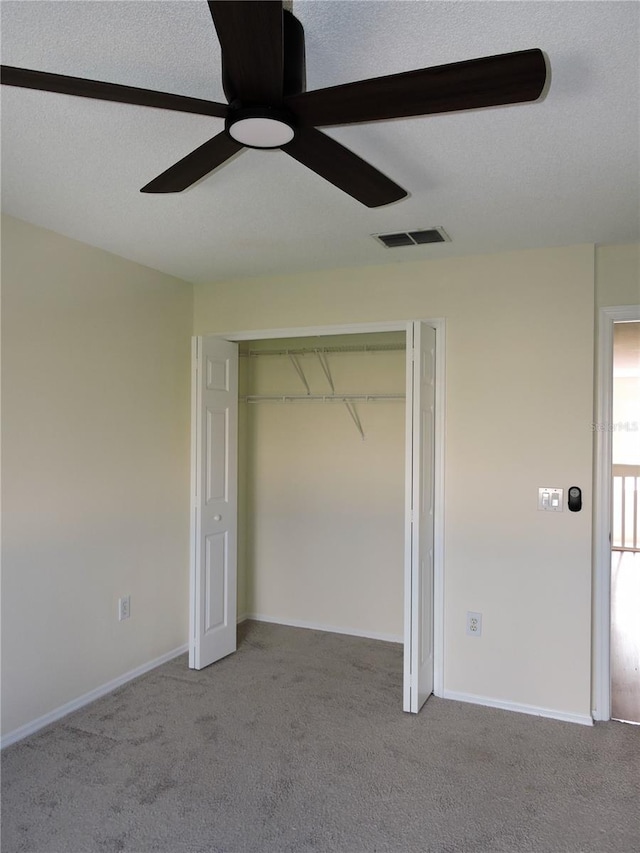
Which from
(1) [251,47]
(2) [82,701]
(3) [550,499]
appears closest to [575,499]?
(3) [550,499]

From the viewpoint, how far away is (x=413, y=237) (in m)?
3.06

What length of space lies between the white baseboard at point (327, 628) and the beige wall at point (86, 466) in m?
0.83

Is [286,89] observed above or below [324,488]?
above

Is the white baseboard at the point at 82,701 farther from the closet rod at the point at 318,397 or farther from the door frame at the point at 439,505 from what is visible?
the closet rod at the point at 318,397

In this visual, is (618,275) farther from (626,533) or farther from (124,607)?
(626,533)

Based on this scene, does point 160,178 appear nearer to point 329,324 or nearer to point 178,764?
point 329,324

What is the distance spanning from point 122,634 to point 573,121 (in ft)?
11.0

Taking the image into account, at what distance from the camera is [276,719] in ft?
10.2

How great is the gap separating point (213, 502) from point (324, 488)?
37.3 inches

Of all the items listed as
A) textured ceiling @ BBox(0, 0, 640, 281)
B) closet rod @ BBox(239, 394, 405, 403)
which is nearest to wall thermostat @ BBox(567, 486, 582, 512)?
textured ceiling @ BBox(0, 0, 640, 281)

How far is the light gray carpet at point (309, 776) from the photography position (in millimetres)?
2223

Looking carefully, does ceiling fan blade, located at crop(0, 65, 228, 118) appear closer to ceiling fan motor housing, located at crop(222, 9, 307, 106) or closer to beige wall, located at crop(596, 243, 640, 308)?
ceiling fan motor housing, located at crop(222, 9, 307, 106)

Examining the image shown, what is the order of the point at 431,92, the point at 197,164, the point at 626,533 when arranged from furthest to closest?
the point at 626,533, the point at 197,164, the point at 431,92

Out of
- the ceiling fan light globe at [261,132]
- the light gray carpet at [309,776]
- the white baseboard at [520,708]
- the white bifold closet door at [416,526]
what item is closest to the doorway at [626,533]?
the white baseboard at [520,708]
